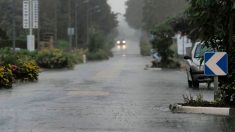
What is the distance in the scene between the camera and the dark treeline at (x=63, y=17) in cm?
8419

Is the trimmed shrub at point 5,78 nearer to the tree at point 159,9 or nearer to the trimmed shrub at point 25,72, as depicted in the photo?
the trimmed shrub at point 25,72

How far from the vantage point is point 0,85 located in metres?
22.0

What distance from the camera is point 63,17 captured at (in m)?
98.1

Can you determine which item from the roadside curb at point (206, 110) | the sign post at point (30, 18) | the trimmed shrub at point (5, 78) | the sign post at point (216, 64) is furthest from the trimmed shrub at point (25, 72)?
the sign post at point (30, 18)

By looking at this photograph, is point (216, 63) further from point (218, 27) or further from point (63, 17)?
point (63, 17)

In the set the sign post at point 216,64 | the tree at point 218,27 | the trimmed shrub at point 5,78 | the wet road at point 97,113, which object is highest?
the tree at point 218,27

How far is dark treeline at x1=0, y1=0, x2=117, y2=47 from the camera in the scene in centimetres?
8419

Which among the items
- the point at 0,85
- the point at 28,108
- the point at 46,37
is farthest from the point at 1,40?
the point at 28,108

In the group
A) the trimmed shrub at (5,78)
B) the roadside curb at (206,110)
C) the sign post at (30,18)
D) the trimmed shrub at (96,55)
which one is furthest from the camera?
the trimmed shrub at (96,55)

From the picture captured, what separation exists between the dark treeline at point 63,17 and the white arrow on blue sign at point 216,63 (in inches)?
2457

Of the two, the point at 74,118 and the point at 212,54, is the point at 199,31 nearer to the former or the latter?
the point at 212,54

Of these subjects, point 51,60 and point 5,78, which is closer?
point 5,78

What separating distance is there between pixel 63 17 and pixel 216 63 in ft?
279

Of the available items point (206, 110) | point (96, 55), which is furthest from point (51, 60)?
point (96, 55)
